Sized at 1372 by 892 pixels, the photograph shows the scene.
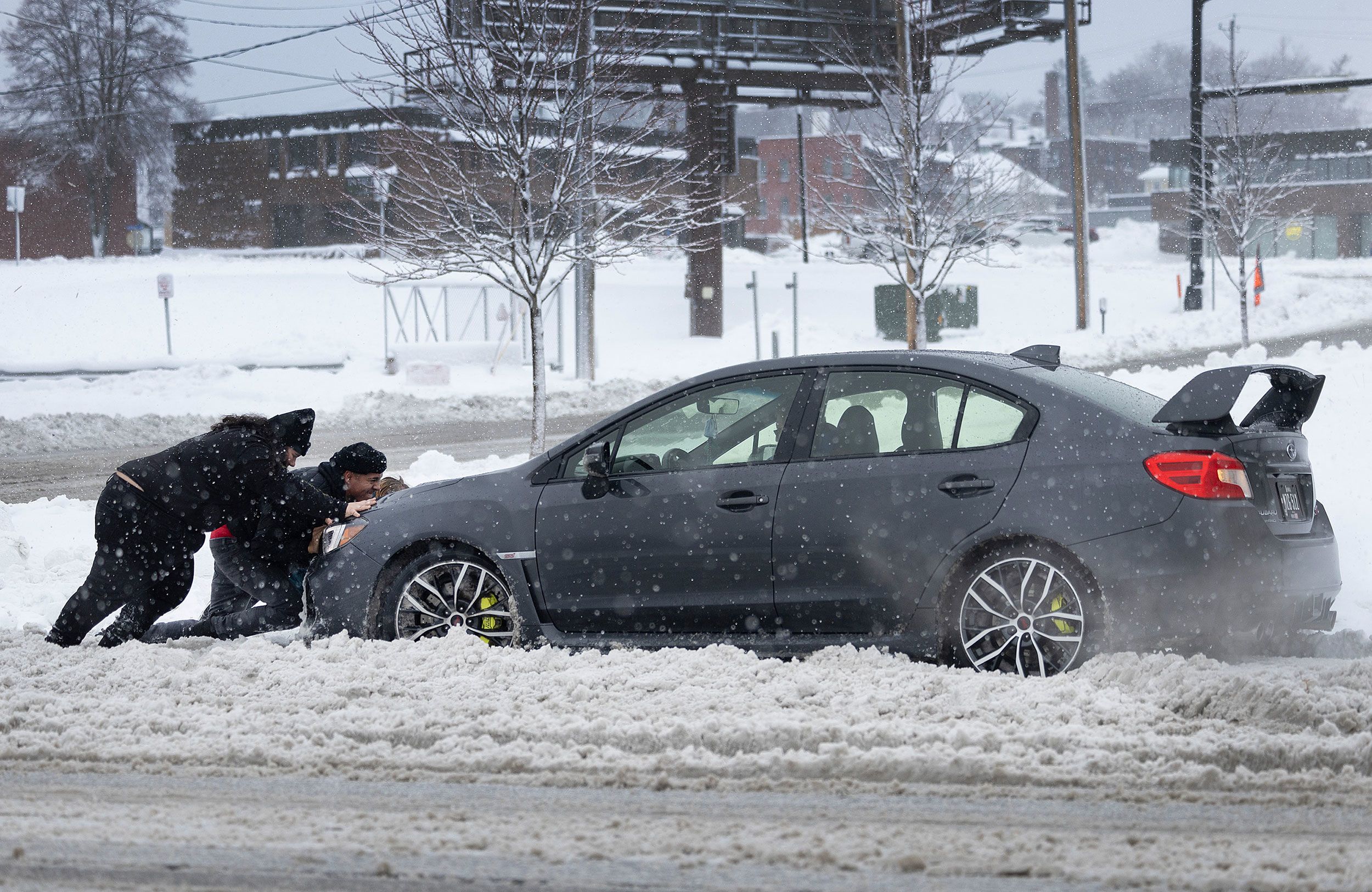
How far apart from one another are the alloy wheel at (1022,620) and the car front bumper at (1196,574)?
0.16 m

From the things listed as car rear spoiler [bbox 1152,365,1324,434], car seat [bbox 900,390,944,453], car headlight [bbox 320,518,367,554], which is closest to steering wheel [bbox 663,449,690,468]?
car seat [bbox 900,390,944,453]

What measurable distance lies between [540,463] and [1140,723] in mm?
2975

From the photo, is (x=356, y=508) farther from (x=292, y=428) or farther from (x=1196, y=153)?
(x=1196, y=153)

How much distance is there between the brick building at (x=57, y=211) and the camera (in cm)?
5738

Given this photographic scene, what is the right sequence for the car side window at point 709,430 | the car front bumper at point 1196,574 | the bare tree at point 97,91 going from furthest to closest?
the bare tree at point 97,91 < the car side window at point 709,430 < the car front bumper at point 1196,574

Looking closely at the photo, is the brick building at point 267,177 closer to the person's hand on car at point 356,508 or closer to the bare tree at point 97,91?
the bare tree at point 97,91

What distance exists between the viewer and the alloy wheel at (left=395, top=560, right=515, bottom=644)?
639cm

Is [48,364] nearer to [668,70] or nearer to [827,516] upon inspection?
[668,70]

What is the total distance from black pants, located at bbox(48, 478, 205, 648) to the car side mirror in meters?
2.19

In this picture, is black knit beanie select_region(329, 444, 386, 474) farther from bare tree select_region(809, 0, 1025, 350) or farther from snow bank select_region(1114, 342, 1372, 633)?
bare tree select_region(809, 0, 1025, 350)

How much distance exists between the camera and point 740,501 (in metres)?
6.02

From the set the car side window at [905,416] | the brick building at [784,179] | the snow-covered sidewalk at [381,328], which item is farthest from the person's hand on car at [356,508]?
the brick building at [784,179]

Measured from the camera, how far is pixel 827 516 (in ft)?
19.2

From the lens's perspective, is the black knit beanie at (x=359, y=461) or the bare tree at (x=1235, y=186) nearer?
the black knit beanie at (x=359, y=461)
